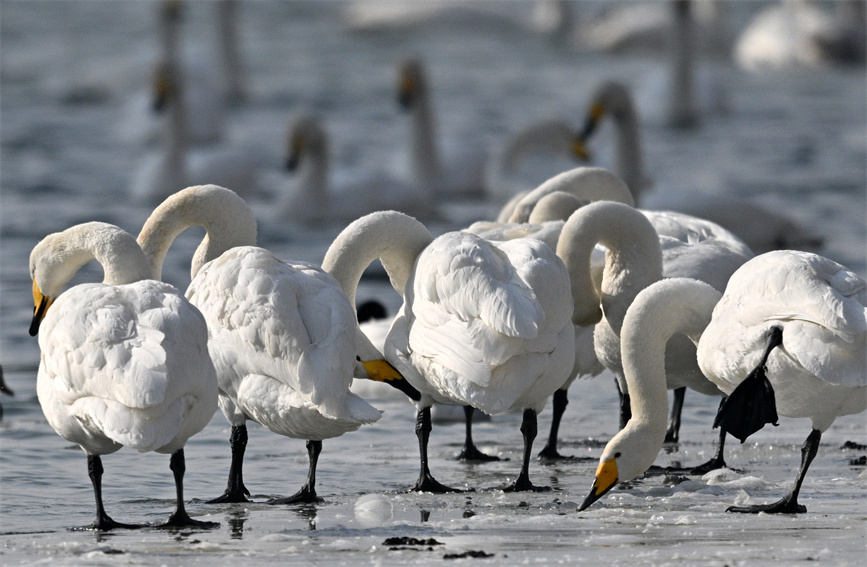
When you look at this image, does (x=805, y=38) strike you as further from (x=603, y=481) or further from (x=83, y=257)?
(x=603, y=481)

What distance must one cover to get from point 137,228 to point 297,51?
19.8 meters

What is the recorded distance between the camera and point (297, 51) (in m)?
35.9

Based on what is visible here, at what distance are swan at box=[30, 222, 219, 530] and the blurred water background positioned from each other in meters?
0.37

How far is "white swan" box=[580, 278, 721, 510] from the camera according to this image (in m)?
6.14

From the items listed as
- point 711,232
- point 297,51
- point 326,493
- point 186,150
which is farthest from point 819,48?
point 326,493

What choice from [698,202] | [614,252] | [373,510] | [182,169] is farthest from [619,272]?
[182,169]

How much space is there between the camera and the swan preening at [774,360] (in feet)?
19.5

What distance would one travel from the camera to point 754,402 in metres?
6.07

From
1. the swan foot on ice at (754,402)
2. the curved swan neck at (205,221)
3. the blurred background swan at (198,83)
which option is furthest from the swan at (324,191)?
the swan foot on ice at (754,402)

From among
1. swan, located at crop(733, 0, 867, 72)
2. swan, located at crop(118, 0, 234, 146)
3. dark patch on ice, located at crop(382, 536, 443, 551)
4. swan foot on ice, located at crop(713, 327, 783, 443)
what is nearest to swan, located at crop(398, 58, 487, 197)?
swan, located at crop(118, 0, 234, 146)

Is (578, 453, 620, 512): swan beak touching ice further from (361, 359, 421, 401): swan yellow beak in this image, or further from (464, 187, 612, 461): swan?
(464, 187, 612, 461): swan

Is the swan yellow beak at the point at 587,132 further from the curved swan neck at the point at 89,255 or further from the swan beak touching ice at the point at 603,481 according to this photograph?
the swan beak touching ice at the point at 603,481


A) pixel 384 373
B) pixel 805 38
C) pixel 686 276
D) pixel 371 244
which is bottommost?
pixel 805 38

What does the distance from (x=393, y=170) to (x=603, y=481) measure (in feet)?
48.3
